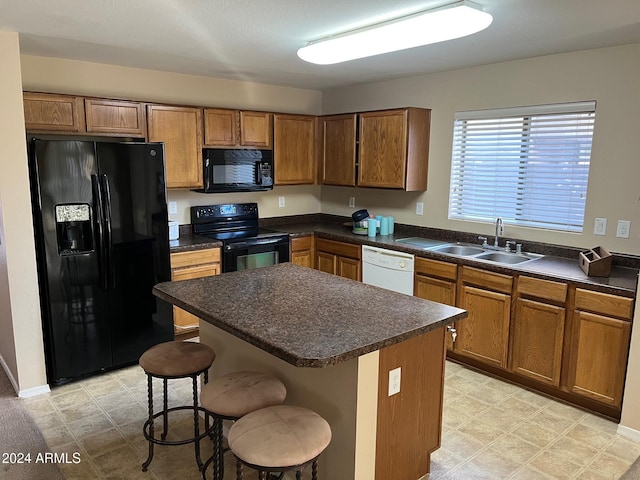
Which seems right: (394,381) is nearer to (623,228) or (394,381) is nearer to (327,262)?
(623,228)

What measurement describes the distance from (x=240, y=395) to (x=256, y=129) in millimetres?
3185

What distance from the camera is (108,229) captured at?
340 cm

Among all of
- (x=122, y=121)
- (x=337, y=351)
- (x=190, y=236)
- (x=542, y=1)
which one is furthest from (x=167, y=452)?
(x=542, y=1)

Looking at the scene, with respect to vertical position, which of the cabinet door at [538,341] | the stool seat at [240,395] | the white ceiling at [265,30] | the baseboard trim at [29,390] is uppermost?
the white ceiling at [265,30]

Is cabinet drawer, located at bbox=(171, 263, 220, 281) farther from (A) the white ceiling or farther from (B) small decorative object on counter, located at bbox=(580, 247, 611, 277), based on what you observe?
(B) small decorative object on counter, located at bbox=(580, 247, 611, 277)

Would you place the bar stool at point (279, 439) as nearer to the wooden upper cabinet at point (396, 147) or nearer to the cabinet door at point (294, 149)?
the wooden upper cabinet at point (396, 147)

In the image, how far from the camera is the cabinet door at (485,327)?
3.43 meters

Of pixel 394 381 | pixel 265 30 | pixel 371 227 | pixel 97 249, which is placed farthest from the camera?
pixel 371 227

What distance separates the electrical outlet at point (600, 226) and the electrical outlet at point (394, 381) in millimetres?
2241

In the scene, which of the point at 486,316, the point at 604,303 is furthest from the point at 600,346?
A: the point at 486,316

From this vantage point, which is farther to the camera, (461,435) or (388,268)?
(388,268)

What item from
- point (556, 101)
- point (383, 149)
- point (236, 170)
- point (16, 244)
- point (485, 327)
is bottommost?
point (485, 327)

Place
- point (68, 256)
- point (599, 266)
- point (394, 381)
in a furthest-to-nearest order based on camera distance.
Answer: point (68, 256) → point (599, 266) → point (394, 381)

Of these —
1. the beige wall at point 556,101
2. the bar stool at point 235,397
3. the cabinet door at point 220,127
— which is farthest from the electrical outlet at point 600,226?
the cabinet door at point 220,127
